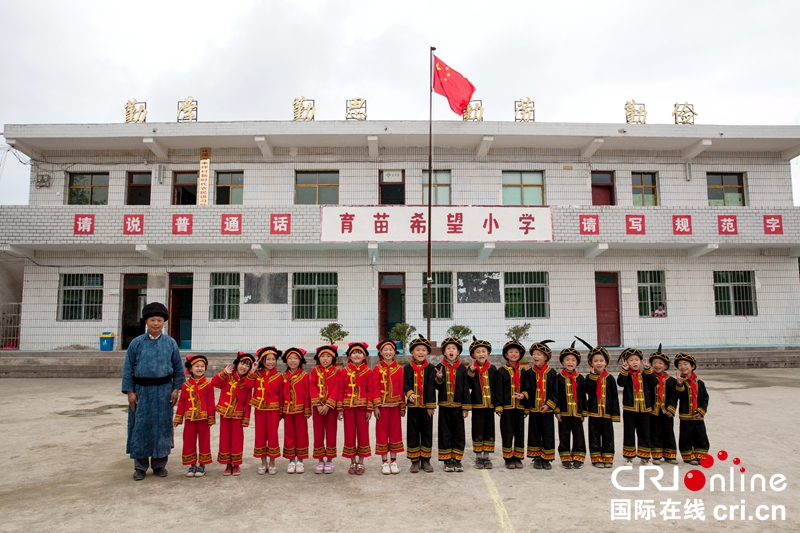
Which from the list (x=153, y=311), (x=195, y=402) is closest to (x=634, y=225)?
(x=195, y=402)

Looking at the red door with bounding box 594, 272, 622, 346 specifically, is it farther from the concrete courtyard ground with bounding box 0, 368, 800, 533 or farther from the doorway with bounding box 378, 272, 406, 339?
the concrete courtyard ground with bounding box 0, 368, 800, 533

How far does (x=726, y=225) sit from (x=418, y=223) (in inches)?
295

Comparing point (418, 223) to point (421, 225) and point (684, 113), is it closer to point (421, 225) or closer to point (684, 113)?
point (421, 225)

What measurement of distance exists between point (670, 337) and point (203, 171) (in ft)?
41.2

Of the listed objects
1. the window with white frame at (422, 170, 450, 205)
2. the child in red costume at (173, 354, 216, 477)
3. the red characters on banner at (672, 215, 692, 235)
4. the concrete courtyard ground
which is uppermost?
the window with white frame at (422, 170, 450, 205)

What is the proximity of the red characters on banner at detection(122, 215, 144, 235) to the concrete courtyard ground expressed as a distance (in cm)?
694

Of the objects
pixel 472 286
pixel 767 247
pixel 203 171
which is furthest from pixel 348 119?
pixel 767 247

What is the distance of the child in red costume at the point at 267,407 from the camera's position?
4559 millimetres

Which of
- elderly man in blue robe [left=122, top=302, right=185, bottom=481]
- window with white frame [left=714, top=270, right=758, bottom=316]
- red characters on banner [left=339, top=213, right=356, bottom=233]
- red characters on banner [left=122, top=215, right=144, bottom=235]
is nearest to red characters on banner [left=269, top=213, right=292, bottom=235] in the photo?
red characters on banner [left=339, top=213, right=356, bottom=233]

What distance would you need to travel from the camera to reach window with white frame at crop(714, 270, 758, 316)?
13086 mm

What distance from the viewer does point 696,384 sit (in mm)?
4867

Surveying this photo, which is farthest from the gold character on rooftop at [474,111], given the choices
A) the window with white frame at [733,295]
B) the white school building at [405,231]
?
the window with white frame at [733,295]

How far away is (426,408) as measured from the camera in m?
4.68

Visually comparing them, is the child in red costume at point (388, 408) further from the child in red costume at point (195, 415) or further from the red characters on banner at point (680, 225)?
the red characters on banner at point (680, 225)
